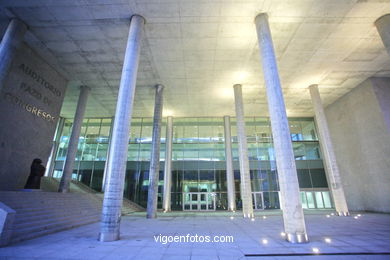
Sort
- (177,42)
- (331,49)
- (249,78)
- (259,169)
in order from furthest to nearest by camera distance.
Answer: (259,169), (249,78), (331,49), (177,42)

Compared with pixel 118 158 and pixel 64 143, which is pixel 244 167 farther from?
pixel 64 143

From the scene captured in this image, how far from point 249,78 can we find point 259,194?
13732mm

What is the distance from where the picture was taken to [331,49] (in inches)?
523

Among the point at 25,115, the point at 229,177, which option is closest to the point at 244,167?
the point at 229,177

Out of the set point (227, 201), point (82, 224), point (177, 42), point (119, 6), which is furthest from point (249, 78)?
point (82, 224)

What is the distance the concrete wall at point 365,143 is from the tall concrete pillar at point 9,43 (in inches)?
1013

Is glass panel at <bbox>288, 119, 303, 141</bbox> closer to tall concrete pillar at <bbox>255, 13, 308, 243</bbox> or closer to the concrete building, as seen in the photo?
the concrete building

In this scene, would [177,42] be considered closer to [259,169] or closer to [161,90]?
[161,90]

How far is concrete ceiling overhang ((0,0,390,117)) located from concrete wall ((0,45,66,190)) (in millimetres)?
1286

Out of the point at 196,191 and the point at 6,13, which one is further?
the point at 196,191

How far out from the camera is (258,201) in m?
22.1

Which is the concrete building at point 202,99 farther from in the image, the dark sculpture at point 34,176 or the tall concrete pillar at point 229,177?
the dark sculpture at point 34,176

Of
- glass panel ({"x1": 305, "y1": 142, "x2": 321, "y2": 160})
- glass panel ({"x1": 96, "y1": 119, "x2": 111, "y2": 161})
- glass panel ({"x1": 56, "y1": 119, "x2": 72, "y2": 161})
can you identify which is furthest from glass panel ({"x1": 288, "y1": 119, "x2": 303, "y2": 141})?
glass panel ({"x1": 56, "y1": 119, "x2": 72, "y2": 161})

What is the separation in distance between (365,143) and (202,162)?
15846 millimetres
